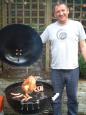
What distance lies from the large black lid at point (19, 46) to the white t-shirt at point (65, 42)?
0.83 feet

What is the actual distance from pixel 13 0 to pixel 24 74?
1458mm

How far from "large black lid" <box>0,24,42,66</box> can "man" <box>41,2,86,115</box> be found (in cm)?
23

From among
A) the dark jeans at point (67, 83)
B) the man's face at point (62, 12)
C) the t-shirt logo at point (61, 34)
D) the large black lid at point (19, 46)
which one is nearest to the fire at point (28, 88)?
the large black lid at point (19, 46)

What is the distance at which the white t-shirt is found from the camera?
6.59 metres

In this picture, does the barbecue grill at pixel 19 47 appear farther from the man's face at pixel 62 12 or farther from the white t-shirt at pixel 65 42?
the man's face at pixel 62 12

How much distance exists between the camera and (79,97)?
305 inches

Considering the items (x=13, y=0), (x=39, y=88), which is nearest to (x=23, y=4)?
(x=13, y=0)

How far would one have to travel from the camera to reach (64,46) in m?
6.60

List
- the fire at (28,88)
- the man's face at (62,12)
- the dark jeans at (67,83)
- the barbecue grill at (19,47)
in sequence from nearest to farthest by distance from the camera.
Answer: the fire at (28,88) → the man's face at (62,12) → the barbecue grill at (19,47) → the dark jeans at (67,83)

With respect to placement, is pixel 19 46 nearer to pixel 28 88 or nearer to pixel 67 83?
pixel 28 88

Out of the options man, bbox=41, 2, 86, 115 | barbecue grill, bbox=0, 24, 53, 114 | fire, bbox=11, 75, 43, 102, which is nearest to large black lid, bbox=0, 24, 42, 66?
barbecue grill, bbox=0, 24, 53, 114

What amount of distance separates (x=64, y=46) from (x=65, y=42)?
64 millimetres

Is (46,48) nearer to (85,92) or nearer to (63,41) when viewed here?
(85,92)

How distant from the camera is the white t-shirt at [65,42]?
6594 millimetres
